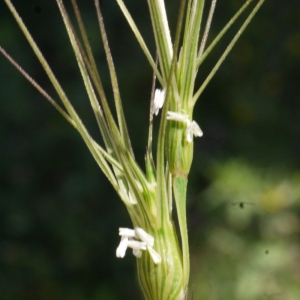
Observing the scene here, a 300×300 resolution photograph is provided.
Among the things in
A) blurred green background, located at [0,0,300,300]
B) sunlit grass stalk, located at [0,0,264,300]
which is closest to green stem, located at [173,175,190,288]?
sunlit grass stalk, located at [0,0,264,300]

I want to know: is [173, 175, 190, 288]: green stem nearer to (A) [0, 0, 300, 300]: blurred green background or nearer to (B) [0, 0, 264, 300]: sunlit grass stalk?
(B) [0, 0, 264, 300]: sunlit grass stalk

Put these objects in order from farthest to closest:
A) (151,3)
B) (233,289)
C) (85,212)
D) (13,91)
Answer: (13,91) → (85,212) → (233,289) → (151,3)

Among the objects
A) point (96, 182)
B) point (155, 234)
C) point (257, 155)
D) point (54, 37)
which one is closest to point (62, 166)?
point (96, 182)

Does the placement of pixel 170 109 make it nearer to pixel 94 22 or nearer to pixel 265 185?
pixel 265 185

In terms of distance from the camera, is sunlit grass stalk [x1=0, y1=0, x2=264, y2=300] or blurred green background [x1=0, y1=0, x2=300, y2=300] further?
blurred green background [x1=0, y1=0, x2=300, y2=300]

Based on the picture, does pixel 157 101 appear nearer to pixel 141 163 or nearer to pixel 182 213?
pixel 182 213

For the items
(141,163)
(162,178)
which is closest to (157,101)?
(162,178)
